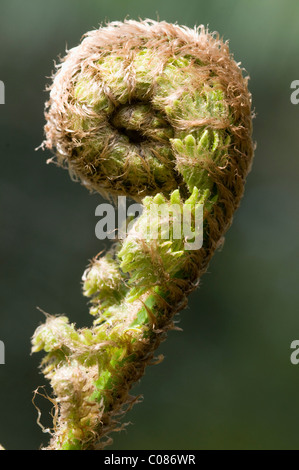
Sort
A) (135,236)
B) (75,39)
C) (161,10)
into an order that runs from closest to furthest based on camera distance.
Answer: (135,236) < (161,10) < (75,39)

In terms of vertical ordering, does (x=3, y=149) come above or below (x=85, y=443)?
above

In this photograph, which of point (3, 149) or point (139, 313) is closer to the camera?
point (139, 313)

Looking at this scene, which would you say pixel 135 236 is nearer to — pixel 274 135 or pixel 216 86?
pixel 216 86

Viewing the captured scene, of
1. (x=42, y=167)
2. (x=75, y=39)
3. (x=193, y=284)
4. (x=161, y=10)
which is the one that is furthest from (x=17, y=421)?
(x=193, y=284)

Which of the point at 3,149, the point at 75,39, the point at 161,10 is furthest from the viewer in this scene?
the point at 3,149
